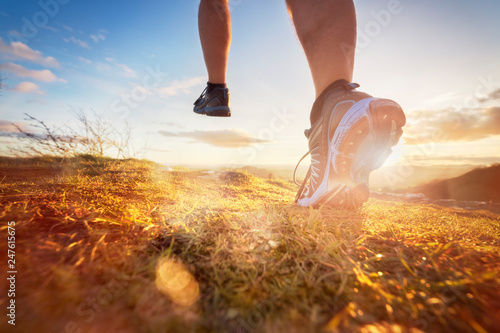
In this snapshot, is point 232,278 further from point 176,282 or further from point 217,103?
point 217,103

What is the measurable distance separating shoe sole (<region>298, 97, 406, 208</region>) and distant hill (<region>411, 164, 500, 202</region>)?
438 centimetres

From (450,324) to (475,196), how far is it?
5.72 metres

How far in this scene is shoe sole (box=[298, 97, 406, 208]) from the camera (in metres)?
1.39

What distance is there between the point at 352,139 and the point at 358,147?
3.0 inches

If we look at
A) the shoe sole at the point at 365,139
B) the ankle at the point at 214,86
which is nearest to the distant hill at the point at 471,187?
the shoe sole at the point at 365,139

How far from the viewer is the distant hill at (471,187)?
414 centimetres

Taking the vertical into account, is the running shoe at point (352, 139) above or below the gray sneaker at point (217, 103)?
below

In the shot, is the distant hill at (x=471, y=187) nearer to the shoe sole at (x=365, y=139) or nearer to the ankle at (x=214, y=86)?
the shoe sole at (x=365, y=139)

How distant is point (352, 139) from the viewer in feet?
4.93

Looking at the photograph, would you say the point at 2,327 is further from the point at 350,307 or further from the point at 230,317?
the point at 350,307

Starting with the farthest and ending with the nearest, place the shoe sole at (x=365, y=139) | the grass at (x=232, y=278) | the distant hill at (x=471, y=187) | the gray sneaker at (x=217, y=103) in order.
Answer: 1. the distant hill at (x=471, y=187)
2. the gray sneaker at (x=217, y=103)
3. the shoe sole at (x=365, y=139)
4. the grass at (x=232, y=278)

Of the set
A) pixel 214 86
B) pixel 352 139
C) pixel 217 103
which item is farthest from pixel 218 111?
pixel 352 139

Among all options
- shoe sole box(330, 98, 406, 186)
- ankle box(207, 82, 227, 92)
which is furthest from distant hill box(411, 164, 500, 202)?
ankle box(207, 82, 227, 92)

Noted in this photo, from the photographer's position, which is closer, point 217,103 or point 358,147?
point 358,147
